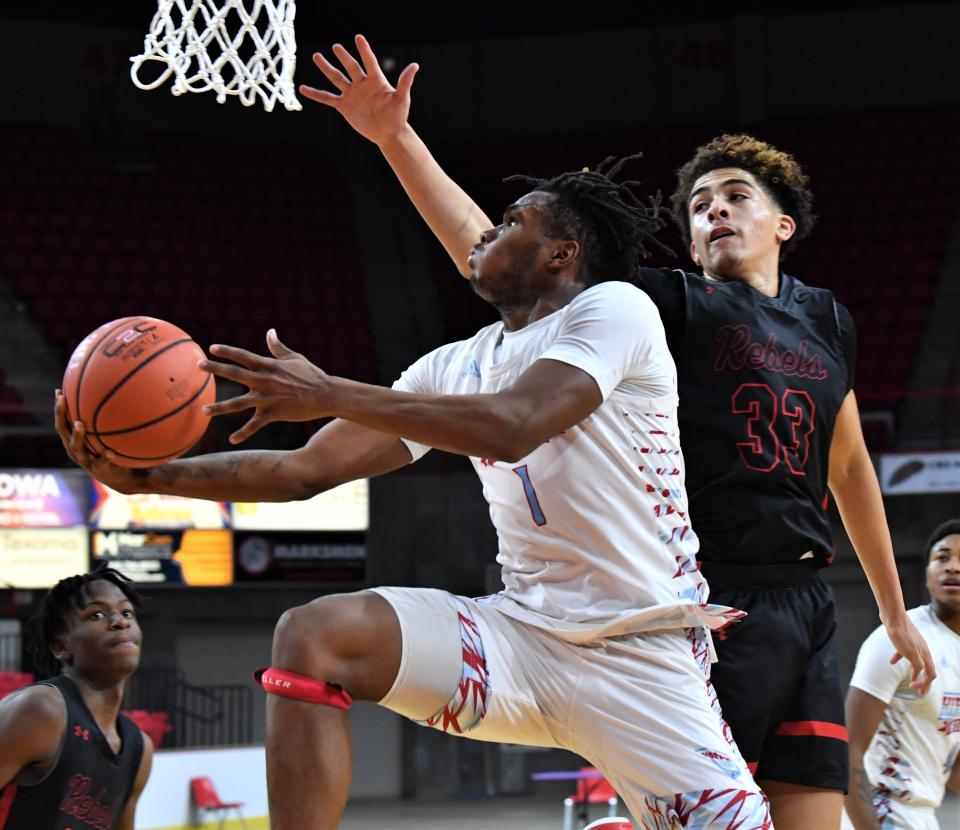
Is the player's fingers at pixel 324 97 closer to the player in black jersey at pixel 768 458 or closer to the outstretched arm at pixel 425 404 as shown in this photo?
Answer: the player in black jersey at pixel 768 458

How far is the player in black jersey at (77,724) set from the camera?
396cm

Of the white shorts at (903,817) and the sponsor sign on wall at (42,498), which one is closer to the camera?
the white shorts at (903,817)

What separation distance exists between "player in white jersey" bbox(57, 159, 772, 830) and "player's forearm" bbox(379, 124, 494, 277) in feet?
1.89

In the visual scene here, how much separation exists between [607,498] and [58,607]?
2319mm

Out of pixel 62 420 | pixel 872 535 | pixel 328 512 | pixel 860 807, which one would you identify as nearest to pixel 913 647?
pixel 872 535

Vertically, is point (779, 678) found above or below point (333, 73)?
below

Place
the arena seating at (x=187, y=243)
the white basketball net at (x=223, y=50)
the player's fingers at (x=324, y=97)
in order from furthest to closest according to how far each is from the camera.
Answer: the arena seating at (x=187, y=243)
the white basketball net at (x=223, y=50)
the player's fingers at (x=324, y=97)

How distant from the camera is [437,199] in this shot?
3.69 meters

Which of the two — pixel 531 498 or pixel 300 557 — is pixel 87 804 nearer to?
pixel 531 498

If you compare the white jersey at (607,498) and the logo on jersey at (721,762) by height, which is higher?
the white jersey at (607,498)

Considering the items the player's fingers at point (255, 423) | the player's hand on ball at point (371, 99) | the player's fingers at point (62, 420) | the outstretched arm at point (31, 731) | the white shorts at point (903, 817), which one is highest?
the player's hand on ball at point (371, 99)

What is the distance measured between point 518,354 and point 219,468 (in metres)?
0.69

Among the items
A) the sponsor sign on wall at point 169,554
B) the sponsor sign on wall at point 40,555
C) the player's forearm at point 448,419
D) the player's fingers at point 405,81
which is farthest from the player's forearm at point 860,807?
the sponsor sign on wall at point 40,555

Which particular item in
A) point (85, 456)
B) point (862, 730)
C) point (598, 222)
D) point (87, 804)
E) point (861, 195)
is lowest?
point (87, 804)
